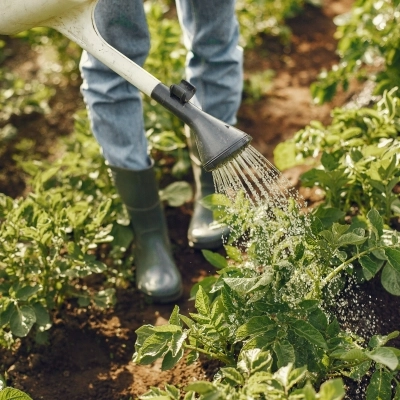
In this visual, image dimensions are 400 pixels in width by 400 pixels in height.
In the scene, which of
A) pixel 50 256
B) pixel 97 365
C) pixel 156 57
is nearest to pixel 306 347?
pixel 97 365

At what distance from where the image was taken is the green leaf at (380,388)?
59.2 inches

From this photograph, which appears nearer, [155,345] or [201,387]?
[201,387]

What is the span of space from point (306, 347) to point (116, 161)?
0.83m

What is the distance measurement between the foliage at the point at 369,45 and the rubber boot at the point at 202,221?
0.60 m

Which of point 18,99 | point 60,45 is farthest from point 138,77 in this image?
point 60,45

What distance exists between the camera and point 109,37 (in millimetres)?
1831

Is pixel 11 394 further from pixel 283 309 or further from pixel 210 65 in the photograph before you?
pixel 210 65

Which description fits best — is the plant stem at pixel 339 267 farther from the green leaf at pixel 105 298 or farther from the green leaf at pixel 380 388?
the green leaf at pixel 105 298

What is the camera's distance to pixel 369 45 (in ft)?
8.08

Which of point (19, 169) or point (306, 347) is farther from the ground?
point (306, 347)

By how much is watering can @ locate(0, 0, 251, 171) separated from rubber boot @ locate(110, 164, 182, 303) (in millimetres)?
481

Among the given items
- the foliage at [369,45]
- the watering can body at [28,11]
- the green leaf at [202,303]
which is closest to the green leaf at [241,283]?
the green leaf at [202,303]

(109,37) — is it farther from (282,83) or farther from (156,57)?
(282,83)

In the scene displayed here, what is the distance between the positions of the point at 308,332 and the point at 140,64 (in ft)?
2.98
